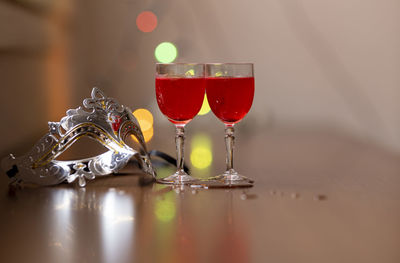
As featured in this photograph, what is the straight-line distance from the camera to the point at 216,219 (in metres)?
1.00

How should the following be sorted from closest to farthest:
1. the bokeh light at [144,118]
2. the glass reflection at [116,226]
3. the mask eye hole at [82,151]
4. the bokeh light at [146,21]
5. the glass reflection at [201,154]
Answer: the glass reflection at [116,226]
the glass reflection at [201,154]
the mask eye hole at [82,151]
the bokeh light at [144,118]
the bokeh light at [146,21]

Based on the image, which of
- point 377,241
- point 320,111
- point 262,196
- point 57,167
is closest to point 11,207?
point 57,167

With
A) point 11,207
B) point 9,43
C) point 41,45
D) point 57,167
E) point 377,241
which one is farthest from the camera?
point 41,45

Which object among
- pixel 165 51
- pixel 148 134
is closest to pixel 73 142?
pixel 148 134

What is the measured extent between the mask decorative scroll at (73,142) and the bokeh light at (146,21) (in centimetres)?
144

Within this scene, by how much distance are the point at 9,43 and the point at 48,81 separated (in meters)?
0.21

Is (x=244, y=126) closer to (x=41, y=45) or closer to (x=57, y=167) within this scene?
(x=41, y=45)

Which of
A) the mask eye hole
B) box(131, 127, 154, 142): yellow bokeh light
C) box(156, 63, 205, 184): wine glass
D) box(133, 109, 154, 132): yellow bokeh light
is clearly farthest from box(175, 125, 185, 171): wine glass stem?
box(133, 109, 154, 132): yellow bokeh light

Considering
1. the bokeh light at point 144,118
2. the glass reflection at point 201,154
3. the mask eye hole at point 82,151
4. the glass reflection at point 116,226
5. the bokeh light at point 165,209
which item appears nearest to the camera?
the glass reflection at point 116,226

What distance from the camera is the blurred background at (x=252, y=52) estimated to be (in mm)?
2484

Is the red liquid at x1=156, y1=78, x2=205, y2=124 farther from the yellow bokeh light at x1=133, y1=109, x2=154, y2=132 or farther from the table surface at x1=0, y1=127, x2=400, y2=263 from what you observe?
the yellow bokeh light at x1=133, y1=109, x2=154, y2=132

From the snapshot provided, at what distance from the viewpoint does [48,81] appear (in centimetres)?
246

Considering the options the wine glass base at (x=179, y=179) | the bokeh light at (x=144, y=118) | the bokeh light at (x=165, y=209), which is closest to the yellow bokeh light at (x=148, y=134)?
the bokeh light at (x=144, y=118)

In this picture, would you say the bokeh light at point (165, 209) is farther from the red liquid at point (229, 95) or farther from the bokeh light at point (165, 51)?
the bokeh light at point (165, 51)
